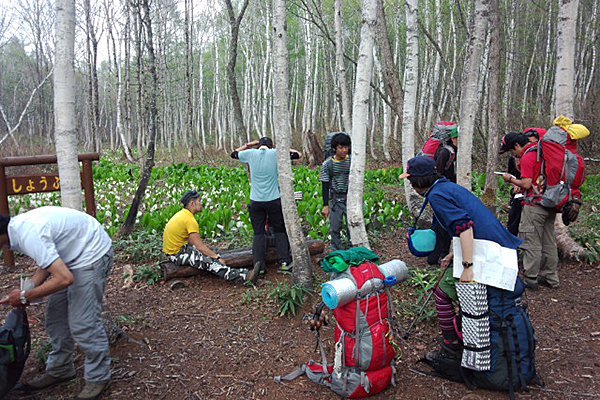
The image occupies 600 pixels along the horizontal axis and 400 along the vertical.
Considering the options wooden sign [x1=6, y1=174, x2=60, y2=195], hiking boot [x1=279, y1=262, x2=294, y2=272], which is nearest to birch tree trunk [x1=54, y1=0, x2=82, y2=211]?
hiking boot [x1=279, y1=262, x2=294, y2=272]

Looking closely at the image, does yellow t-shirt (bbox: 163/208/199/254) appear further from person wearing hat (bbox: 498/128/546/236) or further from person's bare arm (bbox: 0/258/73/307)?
person wearing hat (bbox: 498/128/546/236)

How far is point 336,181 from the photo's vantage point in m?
5.29

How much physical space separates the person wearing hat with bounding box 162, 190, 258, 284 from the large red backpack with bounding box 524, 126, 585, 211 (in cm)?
328

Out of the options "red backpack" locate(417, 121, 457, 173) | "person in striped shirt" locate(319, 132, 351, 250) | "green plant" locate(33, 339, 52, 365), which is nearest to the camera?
"green plant" locate(33, 339, 52, 365)

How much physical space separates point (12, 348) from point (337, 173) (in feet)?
12.3

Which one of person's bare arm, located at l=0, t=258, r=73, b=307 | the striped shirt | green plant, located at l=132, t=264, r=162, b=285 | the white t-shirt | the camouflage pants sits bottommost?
green plant, located at l=132, t=264, r=162, b=285

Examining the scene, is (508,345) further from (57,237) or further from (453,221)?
(57,237)

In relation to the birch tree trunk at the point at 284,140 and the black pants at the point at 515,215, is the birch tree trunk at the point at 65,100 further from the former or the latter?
the black pants at the point at 515,215

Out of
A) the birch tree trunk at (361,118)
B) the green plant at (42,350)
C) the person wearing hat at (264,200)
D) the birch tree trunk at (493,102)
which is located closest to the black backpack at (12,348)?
the green plant at (42,350)

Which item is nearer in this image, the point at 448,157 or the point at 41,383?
the point at 41,383

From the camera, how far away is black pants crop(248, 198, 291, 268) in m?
5.00

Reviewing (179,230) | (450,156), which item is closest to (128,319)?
(179,230)

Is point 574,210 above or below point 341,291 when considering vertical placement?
above

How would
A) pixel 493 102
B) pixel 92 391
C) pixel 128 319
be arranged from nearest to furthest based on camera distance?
pixel 92 391 → pixel 128 319 → pixel 493 102
